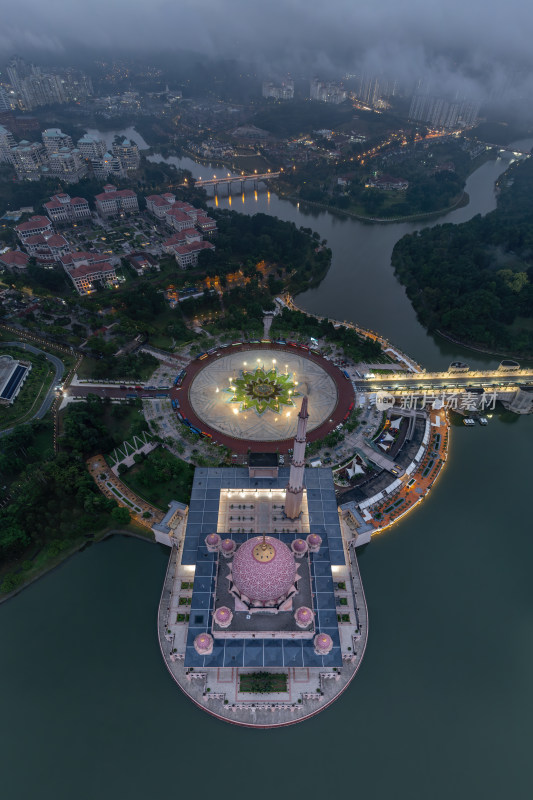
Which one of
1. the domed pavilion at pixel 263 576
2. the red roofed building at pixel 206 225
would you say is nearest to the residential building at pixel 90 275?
the red roofed building at pixel 206 225

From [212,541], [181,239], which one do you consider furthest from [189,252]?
[212,541]

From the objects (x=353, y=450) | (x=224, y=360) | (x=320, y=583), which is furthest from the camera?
(x=224, y=360)

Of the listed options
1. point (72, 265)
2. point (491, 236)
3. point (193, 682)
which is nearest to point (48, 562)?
point (193, 682)

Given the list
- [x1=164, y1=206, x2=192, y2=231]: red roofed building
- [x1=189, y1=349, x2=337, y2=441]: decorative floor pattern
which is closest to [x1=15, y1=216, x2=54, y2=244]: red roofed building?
[x1=164, y1=206, x2=192, y2=231]: red roofed building

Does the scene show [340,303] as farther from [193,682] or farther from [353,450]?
[193,682]

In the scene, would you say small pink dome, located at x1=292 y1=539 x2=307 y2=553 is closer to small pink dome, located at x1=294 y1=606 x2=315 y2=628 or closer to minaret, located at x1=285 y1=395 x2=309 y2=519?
minaret, located at x1=285 y1=395 x2=309 y2=519
